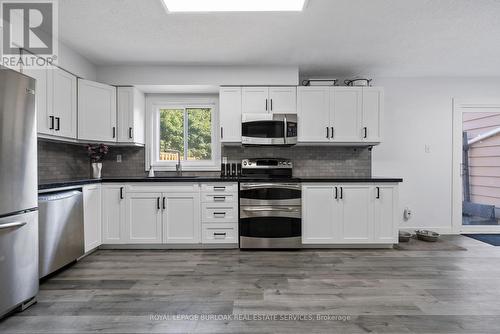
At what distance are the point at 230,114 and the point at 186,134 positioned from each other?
0.90 meters

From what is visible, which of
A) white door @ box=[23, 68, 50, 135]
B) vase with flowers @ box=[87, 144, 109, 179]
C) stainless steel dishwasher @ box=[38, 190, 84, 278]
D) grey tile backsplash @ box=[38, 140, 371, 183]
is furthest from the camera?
grey tile backsplash @ box=[38, 140, 371, 183]

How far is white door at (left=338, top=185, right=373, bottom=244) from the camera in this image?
3225 millimetres

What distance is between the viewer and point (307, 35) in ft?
9.00

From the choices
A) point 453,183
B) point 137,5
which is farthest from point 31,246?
point 453,183

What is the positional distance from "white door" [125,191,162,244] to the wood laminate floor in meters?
0.25

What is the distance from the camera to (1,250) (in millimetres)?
1693

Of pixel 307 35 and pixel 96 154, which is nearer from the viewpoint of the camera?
pixel 307 35

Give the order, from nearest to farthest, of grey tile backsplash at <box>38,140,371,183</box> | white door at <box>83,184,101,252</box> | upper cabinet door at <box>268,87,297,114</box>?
white door at <box>83,184,101,252</box>
upper cabinet door at <box>268,87,297,114</box>
grey tile backsplash at <box>38,140,371,183</box>

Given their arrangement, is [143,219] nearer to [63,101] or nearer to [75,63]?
[63,101]

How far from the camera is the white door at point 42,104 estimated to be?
252 cm

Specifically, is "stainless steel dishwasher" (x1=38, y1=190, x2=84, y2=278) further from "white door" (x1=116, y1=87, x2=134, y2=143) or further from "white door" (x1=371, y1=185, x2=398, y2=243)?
"white door" (x1=371, y1=185, x2=398, y2=243)

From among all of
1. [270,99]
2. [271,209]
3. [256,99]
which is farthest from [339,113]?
[271,209]

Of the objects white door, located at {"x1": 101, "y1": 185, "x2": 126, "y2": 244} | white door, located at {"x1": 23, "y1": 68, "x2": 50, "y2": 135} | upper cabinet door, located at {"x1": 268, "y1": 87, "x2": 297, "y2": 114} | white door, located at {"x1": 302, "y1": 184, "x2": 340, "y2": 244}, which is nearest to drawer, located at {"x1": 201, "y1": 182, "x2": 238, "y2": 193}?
white door, located at {"x1": 302, "y1": 184, "x2": 340, "y2": 244}

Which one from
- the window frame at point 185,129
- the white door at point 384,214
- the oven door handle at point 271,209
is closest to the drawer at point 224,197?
the oven door handle at point 271,209
